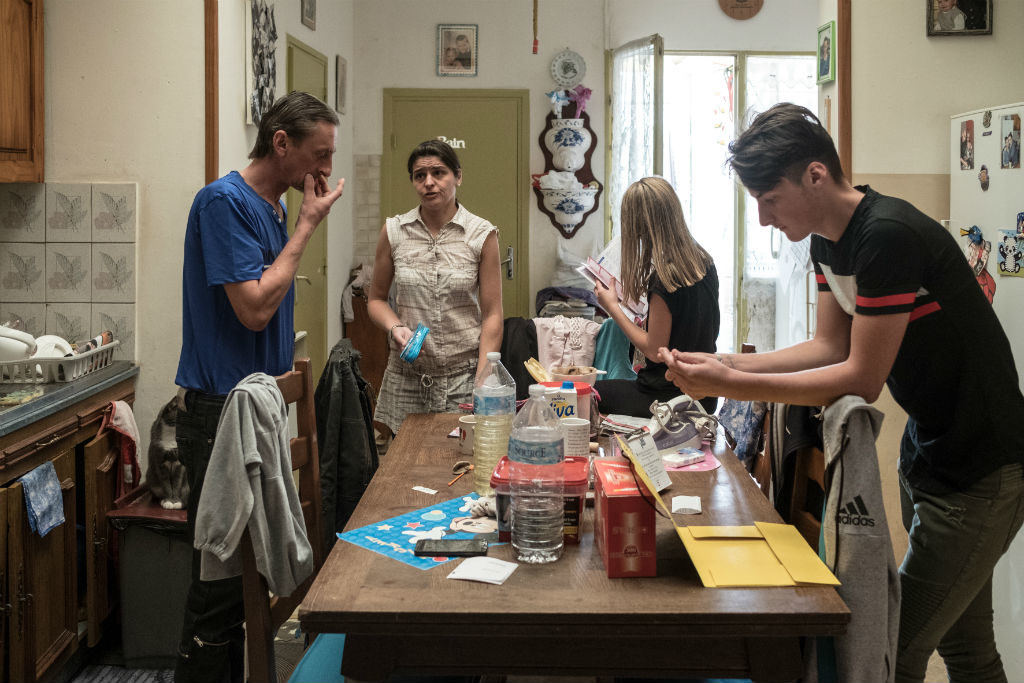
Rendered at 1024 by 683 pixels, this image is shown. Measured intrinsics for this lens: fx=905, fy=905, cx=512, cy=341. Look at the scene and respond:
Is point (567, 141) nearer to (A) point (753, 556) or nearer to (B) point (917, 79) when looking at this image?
(B) point (917, 79)

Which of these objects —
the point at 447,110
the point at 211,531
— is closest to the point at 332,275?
the point at 447,110

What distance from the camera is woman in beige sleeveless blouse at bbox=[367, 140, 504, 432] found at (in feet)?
9.34

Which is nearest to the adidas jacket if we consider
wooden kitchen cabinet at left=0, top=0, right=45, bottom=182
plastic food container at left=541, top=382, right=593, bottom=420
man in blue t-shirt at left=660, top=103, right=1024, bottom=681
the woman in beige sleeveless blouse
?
man in blue t-shirt at left=660, top=103, right=1024, bottom=681

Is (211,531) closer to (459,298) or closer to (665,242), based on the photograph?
(459,298)

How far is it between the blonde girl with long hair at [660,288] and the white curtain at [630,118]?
303 centimetres

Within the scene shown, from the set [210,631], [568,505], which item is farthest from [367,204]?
[568,505]

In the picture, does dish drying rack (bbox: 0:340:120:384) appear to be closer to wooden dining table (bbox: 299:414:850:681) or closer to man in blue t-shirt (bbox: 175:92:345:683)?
man in blue t-shirt (bbox: 175:92:345:683)

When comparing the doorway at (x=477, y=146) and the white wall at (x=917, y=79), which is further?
the doorway at (x=477, y=146)

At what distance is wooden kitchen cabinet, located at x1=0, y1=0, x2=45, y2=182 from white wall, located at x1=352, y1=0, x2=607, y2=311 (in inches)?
121

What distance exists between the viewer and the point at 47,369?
2.86 m

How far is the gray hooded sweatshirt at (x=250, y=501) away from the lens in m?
1.58

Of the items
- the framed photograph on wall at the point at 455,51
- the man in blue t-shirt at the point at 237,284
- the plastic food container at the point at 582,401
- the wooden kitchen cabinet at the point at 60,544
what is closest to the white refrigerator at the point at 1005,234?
the plastic food container at the point at 582,401

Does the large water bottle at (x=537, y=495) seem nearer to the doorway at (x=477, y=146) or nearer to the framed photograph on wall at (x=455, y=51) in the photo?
the doorway at (x=477, y=146)

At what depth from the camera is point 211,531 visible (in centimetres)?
158
